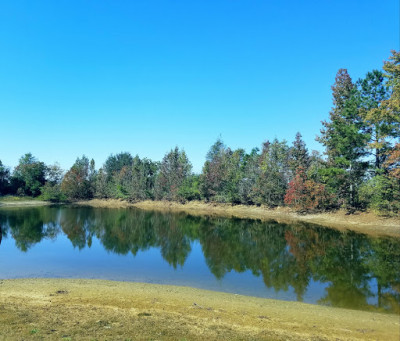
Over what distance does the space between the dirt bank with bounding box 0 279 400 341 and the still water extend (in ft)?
6.63

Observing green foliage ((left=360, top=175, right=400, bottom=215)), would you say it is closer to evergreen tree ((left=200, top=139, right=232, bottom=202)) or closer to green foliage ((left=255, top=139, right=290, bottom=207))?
green foliage ((left=255, top=139, right=290, bottom=207))

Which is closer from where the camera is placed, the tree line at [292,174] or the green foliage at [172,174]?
the tree line at [292,174]

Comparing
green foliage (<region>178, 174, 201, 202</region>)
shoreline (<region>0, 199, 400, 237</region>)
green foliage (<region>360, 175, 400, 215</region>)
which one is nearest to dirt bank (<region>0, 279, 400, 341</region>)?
shoreline (<region>0, 199, 400, 237</region>)

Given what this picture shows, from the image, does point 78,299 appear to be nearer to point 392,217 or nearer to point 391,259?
point 391,259

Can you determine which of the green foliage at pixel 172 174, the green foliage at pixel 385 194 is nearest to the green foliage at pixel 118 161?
the green foliage at pixel 172 174

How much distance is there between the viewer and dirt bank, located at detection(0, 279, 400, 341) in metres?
7.57

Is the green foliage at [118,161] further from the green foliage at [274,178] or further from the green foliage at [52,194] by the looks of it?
the green foliage at [274,178]

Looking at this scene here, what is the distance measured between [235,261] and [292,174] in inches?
1470

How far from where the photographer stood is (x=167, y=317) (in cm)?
898

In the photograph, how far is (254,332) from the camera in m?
7.92

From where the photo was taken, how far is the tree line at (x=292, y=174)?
3203 cm

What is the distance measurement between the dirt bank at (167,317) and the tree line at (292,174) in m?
23.8

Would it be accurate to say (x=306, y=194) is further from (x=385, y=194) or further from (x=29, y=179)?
(x=29, y=179)

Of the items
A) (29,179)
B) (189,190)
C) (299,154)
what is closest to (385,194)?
(299,154)
